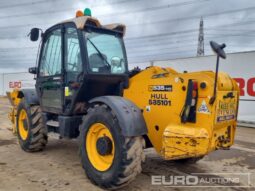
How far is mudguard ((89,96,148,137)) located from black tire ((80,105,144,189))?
8 cm

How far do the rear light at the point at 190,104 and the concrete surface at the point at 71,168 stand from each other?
3.42ft

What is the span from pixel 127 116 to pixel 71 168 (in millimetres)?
1770

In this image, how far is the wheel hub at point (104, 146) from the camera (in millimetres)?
4711

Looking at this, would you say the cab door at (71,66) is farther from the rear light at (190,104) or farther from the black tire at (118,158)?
the rear light at (190,104)

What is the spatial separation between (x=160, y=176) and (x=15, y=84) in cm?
2284

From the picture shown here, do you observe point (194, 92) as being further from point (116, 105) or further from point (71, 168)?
point (71, 168)

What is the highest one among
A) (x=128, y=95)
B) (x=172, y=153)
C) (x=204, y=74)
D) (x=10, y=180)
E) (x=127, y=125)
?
(x=204, y=74)

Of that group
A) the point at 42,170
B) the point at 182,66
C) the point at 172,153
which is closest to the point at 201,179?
the point at 172,153

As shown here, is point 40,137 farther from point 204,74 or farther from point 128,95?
point 204,74

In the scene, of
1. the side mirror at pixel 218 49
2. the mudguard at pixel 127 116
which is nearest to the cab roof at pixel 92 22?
the mudguard at pixel 127 116

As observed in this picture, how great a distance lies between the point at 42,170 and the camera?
550 cm

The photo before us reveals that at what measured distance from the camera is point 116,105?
4.58 meters

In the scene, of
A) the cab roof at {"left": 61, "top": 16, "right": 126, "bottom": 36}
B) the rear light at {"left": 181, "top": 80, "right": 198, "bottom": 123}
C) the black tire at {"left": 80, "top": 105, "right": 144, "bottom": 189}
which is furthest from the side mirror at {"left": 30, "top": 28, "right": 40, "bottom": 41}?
the rear light at {"left": 181, "top": 80, "right": 198, "bottom": 123}

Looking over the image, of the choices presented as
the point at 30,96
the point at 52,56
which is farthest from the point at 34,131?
the point at 52,56
